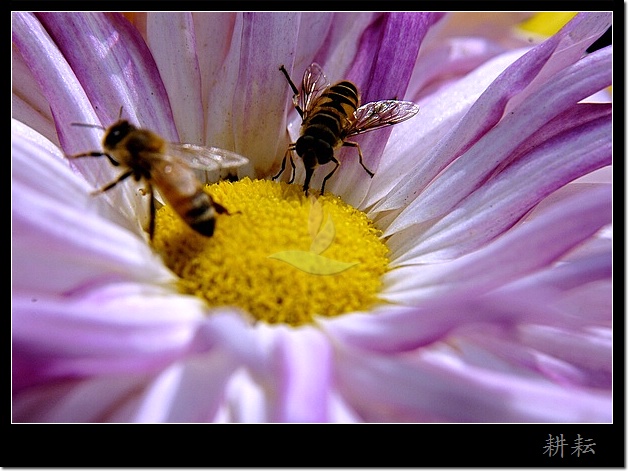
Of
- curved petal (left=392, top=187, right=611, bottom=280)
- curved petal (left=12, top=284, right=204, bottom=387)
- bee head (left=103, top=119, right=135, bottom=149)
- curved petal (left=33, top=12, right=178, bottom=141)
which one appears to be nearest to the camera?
curved petal (left=12, top=284, right=204, bottom=387)

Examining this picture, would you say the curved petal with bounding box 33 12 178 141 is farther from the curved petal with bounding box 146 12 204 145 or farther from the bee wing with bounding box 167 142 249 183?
the bee wing with bounding box 167 142 249 183

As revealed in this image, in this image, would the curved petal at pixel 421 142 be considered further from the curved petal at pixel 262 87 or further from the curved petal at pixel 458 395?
the curved petal at pixel 458 395

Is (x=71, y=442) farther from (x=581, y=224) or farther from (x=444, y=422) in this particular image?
(x=581, y=224)

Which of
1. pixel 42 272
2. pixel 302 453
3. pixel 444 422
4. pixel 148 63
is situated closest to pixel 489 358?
pixel 444 422

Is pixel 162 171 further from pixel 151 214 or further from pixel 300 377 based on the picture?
pixel 300 377

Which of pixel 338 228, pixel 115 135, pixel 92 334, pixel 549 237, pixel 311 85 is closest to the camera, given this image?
pixel 92 334

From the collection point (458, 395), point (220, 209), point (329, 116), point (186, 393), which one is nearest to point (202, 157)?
point (220, 209)

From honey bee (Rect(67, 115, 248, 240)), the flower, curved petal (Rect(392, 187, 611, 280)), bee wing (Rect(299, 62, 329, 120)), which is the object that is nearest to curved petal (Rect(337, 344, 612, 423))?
the flower
